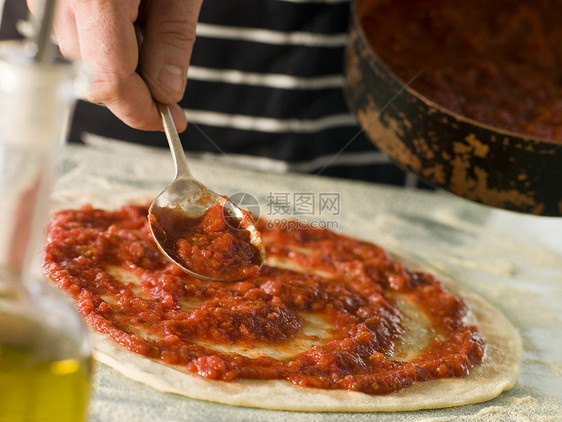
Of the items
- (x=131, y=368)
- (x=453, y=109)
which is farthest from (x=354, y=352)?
(x=453, y=109)

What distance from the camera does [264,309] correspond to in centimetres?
172

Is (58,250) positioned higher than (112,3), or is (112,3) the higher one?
(112,3)

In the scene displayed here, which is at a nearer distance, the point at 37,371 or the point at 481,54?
the point at 37,371

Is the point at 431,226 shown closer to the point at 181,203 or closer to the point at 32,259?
the point at 181,203

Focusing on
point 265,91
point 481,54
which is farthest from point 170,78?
point 481,54

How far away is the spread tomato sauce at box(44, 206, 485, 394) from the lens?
154 cm

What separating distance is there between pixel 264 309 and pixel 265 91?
1.27 meters

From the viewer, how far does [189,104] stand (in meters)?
2.73

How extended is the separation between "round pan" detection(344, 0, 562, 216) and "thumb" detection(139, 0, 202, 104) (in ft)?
1.98

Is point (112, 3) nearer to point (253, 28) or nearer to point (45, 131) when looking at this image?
point (45, 131)

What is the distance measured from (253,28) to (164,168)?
0.71 m

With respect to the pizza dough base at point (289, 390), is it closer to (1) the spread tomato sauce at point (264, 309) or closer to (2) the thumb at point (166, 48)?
(1) the spread tomato sauce at point (264, 309)

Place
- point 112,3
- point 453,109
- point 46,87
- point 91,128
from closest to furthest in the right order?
point 46,87 < point 112,3 < point 453,109 < point 91,128

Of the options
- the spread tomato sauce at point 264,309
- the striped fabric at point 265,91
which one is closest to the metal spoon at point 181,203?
the spread tomato sauce at point 264,309
